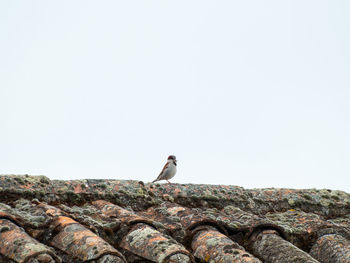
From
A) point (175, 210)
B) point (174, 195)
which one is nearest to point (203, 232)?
point (175, 210)

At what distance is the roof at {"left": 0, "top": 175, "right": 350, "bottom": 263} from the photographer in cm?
380

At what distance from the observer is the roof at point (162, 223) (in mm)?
3799

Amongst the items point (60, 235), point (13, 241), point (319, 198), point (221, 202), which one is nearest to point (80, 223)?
point (60, 235)

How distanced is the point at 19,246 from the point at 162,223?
1802 mm

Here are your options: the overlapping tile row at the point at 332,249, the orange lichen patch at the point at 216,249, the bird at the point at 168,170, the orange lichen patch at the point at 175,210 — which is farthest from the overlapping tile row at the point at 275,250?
the bird at the point at 168,170

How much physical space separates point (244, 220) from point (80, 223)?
6.16 ft

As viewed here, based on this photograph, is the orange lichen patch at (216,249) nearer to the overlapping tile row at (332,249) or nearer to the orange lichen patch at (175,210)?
the orange lichen patch at (175,210)

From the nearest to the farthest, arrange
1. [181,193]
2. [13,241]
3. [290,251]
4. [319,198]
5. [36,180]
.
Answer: [13,241]
[290,251]
[36,180]
[181,193]
[319,198]

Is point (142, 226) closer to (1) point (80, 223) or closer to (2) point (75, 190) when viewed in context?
(1) point (80, 223)

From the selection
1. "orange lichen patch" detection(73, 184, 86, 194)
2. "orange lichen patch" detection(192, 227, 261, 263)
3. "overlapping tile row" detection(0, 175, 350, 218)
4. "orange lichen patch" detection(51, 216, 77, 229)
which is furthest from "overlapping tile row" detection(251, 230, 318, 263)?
"orange lichen patch" detection(73, 184, 86, 194)

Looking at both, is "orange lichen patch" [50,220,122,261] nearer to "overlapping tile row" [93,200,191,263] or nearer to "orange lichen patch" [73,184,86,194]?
"overlapping tile row" [93,200,191,263]

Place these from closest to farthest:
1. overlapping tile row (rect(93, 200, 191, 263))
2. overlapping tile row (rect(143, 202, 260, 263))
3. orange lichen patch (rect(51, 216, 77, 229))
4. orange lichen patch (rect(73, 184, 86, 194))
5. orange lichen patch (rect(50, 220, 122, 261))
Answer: orange lichen patch (rect(50, 220, 122, 261))
overlapping tile row (rect(93, 200, 191, 263))
overlapping tile row (rect(143, 202, 260, 263))
orange lichen patch (rect(51, 216, 77, 229))
orange lichen patch (rect(73, 184, 86, 194))

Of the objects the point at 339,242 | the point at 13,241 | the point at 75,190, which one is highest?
the point at 75,190

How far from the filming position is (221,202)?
6418 millimetres
